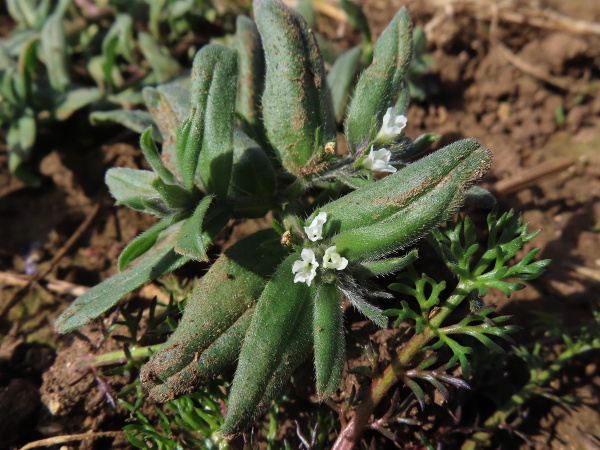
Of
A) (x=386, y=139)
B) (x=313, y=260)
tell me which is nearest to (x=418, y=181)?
(x=386, y=139)

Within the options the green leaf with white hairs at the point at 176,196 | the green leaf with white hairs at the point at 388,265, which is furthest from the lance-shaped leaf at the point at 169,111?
the green leaf with white hairs at the point at 388,265

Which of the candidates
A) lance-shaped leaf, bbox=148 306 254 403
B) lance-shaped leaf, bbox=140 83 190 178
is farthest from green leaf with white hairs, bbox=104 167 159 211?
lance-shaped leaf, bbox=148 306 254 403

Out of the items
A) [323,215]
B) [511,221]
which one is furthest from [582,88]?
[323,215]

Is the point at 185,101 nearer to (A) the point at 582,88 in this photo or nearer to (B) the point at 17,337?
(B) the point at 17,337

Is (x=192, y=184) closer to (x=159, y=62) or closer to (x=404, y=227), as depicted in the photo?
(x=404, y=227)

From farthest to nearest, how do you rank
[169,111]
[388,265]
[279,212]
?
[169,111] < [279,212] < [388,265]

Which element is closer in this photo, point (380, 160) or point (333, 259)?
point (333, 259)
